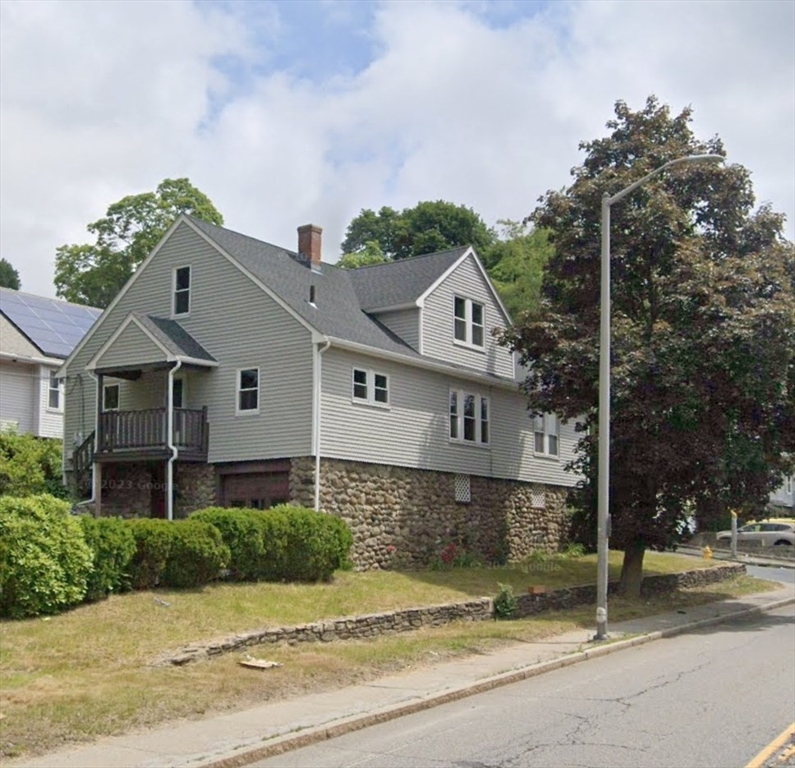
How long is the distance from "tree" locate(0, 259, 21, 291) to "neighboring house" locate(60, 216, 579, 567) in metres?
50.2

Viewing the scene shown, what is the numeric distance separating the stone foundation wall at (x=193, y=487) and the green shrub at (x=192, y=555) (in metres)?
8.11

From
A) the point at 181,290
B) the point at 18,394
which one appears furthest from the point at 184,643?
the point at 18,394

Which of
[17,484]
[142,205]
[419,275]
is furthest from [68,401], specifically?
[142,205]

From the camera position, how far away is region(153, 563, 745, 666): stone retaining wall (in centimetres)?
1497

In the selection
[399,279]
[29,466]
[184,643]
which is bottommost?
[184,643]

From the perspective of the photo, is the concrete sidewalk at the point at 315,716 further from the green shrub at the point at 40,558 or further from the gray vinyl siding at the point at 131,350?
the gray vinyl siding at the point at 131,350

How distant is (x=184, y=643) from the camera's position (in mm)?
15102

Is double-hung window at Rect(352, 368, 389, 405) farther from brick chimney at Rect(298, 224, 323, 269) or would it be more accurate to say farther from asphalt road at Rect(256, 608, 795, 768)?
asphalt road at Rect(256, 608, 795, 768)

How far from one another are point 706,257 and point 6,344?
80.2 feet

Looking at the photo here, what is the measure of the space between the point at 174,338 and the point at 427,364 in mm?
6631

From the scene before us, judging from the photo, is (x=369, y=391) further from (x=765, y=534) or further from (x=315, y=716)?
(x=765, y=534)

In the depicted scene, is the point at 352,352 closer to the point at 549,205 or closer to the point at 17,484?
the point at 549,205

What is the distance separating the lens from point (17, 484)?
97.0 ft

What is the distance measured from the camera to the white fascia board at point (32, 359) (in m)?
36.9
